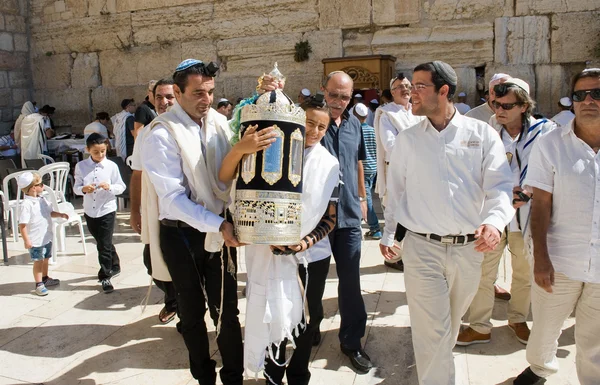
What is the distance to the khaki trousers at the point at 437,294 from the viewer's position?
8.45ft

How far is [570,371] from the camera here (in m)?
3.06

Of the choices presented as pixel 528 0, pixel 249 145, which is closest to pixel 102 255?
pixel 249 145

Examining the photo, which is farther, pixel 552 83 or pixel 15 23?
pixel 15 23

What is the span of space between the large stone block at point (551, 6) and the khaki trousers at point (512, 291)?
647 cm

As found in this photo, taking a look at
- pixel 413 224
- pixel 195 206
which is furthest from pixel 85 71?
pixel 413 224

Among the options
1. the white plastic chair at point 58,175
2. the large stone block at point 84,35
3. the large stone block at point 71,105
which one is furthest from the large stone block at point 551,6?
the large stone block at point 71,105

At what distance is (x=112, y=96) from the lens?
38.3ft

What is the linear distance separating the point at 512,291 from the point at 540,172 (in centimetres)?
133

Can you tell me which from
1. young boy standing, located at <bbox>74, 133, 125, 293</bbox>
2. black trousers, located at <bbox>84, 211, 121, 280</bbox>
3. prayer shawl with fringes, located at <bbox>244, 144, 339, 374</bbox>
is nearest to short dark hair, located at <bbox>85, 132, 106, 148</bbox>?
young boy standing, located at <bbox>74, 133, 125, 293</bbox>

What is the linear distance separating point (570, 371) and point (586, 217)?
119cm

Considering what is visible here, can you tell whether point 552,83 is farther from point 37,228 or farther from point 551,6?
point 37,228

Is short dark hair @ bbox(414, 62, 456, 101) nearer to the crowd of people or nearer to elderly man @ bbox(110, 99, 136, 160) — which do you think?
the crowd of people

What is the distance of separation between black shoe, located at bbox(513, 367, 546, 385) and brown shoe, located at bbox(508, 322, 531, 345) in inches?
22.0

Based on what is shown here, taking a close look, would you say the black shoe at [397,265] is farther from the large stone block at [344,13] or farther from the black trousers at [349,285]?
the large stone block at [344,13]
